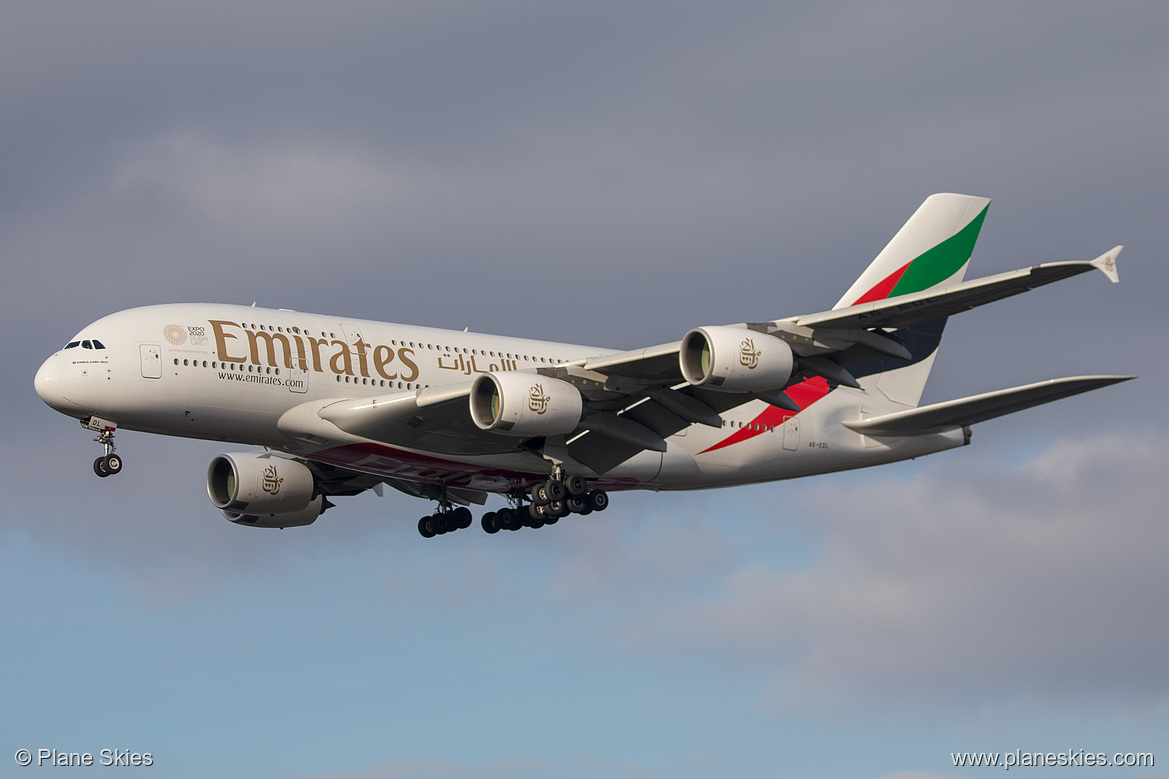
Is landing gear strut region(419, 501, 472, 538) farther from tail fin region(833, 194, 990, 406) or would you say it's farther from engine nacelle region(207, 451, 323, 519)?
tail fin region(833, 194, 990, 406)

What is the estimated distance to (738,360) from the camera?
36.7 metres

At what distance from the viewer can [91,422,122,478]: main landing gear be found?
128 feet

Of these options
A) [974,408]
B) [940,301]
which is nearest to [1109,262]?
[940,301]

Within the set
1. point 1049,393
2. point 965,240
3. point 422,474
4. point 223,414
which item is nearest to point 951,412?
point 1049,393

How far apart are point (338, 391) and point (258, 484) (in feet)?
20.5

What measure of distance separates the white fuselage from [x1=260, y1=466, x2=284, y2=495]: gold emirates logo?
3.42m

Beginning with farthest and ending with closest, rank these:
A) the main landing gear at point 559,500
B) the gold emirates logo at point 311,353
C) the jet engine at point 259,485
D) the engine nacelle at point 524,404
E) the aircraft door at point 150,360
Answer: the jet engine at point 259,485, the main landing gear at point 559,500, the gold emirates logo at point 311,353, the aircraft door at point 150,360, the engine nacelle at point 524,404

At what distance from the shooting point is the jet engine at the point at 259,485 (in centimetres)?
4506

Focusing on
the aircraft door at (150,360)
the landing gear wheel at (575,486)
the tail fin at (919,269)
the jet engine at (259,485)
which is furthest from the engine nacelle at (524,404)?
the tail fin at (919,269)

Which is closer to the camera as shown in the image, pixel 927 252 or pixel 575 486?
pixel 575 486

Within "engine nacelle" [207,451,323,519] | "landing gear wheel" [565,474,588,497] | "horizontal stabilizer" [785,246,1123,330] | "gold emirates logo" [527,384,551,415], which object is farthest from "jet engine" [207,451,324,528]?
"horizontal stabilizer" [785,246,1123,330]

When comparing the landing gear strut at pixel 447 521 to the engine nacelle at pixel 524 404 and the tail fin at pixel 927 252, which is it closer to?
the engine nacelle at pixel 524 404

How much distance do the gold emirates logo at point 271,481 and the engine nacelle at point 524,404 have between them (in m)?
9.06

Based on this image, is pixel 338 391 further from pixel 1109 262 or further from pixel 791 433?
pixel 1109 262
